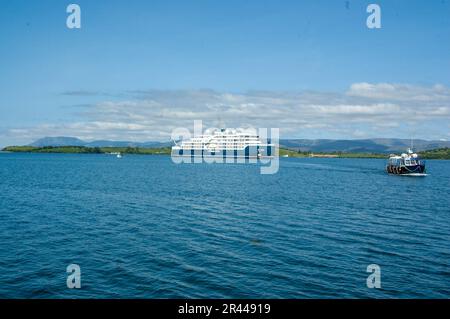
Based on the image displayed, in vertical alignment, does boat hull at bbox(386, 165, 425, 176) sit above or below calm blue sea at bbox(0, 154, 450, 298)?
above

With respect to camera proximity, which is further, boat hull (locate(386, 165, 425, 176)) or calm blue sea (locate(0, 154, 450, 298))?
boat hull (locate(386, 165, 425, 176))

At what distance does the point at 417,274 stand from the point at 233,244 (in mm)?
12809

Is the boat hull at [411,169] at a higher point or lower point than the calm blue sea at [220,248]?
higher

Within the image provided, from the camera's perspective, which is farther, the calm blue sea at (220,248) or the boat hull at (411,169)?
the boat hull at (411,169)

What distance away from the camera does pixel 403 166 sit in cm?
11519

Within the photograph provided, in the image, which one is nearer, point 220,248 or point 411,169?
point 220,248

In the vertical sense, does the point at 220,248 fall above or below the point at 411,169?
below
